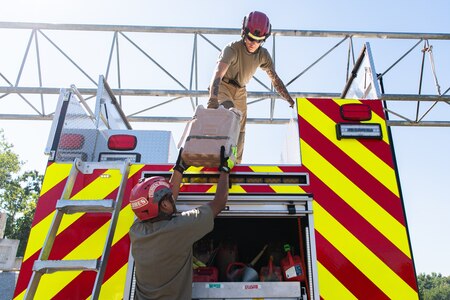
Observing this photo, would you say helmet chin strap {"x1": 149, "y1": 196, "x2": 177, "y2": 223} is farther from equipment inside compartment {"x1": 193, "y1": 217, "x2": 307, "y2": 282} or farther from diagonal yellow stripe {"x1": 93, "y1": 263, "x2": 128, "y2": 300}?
equipment inside compartment {"x1": 193, "y1": 217, "x2": 307, "y2": 282}

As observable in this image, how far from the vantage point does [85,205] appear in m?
2.42

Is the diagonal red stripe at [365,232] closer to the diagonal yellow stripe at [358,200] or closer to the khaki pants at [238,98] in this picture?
the diagonal yellow stripe at [358,200]

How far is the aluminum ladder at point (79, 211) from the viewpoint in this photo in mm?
2193

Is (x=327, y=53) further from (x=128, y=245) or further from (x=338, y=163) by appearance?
(x=128, y=245)

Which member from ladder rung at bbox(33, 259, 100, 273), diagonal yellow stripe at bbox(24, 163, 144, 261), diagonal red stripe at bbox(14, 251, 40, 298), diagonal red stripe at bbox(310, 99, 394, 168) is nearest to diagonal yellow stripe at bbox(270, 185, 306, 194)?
diagonal red stripe at bbox(310, 99, 394, 168)

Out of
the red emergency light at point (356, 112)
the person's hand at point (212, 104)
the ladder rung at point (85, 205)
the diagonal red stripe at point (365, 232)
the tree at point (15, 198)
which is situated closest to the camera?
the diagonal red stripe at point (365, 232)

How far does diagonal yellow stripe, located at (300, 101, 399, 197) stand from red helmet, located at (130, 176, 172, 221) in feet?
3.29

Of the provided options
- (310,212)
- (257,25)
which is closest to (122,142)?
(257,25)

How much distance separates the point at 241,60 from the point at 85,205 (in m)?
2.28

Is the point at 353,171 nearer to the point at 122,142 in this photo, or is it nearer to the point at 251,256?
the point at 251,256

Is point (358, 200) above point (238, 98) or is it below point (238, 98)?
below

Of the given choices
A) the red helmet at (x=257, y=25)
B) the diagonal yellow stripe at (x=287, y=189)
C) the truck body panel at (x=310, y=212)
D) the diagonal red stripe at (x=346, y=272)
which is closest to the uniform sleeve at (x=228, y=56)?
the red helmet at (x=257, y=25)

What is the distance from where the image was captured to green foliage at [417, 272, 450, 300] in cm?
7325

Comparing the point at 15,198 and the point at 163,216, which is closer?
the point at 163,216
